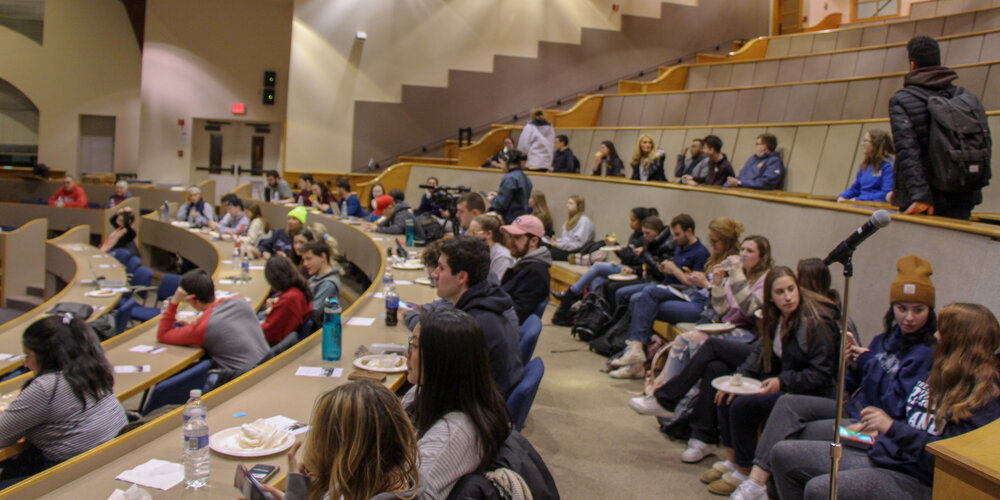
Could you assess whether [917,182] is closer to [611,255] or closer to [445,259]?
[445,259]

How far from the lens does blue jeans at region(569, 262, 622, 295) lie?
20.5 ft

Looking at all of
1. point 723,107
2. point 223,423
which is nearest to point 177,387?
point 223,423

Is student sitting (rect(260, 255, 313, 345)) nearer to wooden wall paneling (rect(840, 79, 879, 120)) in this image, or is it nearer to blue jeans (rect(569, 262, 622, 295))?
blue jeans (rect(569, 262, 622, 295))

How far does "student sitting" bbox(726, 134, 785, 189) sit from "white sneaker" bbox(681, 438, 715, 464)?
326 centimetres

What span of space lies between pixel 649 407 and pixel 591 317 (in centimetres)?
169

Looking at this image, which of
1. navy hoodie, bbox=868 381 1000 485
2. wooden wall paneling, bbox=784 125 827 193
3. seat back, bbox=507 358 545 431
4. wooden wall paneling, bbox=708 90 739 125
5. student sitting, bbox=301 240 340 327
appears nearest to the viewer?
navy hoodie, bbox=868 381 1000 485

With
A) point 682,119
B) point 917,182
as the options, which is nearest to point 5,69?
point 682,119

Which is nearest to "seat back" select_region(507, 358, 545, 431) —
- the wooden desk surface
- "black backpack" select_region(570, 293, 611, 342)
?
the wooden desk surface

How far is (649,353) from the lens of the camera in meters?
5.12

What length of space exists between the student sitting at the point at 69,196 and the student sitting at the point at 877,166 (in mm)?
11580

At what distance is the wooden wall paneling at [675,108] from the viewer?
29.6 feet

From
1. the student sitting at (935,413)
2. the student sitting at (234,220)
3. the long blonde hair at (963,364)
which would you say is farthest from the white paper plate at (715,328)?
the student sitting at (234,220)

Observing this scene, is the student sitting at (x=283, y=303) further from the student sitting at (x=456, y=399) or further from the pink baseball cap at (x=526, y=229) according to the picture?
the student sitting at (x=456, y=399)

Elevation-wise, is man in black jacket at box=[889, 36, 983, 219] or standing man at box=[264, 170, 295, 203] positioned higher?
man in black jacket at box=[889, 36, 983, 219]
